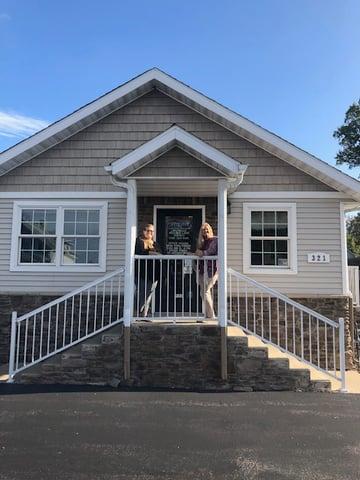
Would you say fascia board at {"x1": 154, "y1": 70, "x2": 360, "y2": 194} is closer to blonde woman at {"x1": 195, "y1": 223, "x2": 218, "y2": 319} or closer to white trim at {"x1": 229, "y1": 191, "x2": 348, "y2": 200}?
white trim at {"x1": 229, "y1": 191, "x2": 348, "y2": 200}

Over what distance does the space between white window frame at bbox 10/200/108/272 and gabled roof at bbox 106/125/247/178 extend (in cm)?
233

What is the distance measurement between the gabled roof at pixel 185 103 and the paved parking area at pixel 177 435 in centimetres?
441

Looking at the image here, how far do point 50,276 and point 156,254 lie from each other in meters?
2.83

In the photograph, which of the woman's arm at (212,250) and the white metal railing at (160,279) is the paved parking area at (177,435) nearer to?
the white metal railing at (160,279)

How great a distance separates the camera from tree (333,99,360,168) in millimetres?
37125

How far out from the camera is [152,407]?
20.0 feet

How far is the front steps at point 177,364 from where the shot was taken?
712 centimetres

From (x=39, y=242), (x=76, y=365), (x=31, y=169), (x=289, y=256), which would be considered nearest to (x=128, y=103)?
(x=31, y=169)

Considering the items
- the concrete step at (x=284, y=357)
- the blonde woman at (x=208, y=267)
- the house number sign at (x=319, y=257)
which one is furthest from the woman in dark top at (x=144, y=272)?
the house number sign at (x=319, y=257)

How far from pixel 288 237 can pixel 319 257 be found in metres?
0.71

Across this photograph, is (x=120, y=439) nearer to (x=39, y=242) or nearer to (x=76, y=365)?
(x=76, y=365)

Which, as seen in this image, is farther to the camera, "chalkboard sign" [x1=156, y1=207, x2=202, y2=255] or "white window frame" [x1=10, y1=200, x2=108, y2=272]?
"chalkboard sign" [x1=156, y1=207, x2=202, y2=255]

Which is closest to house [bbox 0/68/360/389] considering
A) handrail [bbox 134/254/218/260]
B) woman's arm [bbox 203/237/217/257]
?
woman's arm [bbox 203/237/217/257]

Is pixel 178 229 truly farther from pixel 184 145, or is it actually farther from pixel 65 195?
pixel 184 145
